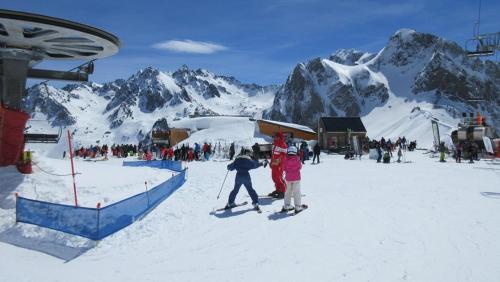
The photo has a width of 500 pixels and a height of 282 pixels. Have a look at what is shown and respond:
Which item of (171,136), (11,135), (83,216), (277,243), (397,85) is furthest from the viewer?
(397,85)

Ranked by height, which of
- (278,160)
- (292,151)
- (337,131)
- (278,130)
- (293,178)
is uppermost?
(337,131)

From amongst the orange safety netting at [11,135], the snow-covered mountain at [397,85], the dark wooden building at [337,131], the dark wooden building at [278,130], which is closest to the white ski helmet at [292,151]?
the orange safety netting at [11,135]

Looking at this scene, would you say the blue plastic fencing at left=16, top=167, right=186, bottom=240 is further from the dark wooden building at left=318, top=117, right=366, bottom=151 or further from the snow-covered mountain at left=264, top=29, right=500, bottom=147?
the snow-covered mountain at left=264, top=29, right=500, bottom=147


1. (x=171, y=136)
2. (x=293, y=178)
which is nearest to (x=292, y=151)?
(x=293, y=178)

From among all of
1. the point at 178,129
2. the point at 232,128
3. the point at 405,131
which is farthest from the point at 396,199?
the point at 405,131

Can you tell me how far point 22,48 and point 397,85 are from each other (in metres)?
147

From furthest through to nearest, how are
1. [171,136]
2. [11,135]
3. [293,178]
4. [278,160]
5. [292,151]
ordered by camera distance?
[171,136], [11,135], [278,160], [292,151], [293,178]

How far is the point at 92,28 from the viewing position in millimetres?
15602

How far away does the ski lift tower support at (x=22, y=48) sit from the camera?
1367 cm

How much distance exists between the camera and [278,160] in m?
11.5

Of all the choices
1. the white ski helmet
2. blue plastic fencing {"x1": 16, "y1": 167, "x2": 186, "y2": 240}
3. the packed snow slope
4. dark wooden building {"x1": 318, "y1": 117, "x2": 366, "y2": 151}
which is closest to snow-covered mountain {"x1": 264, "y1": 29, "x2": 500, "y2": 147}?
dark wooden building {"x1": 318, "y1": 117, "x2": 366, "y2": 151}

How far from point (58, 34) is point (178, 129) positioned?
126 feet

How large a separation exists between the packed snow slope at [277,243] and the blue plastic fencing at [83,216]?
0.61 feet

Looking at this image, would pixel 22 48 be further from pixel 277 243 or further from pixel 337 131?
pixel 337 131
